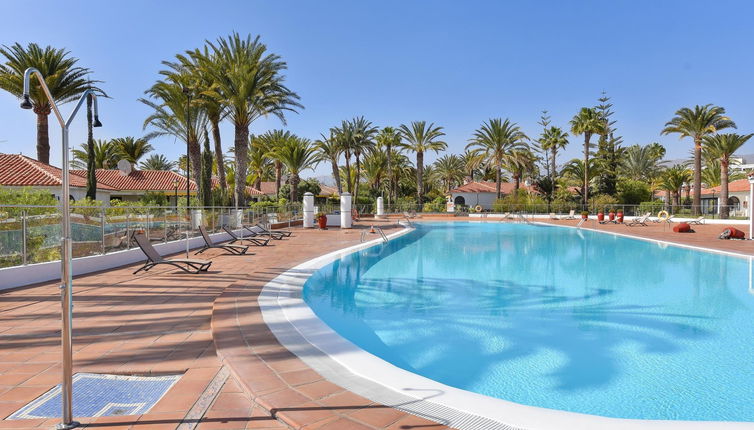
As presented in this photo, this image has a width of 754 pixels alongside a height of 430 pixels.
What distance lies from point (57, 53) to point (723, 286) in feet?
118

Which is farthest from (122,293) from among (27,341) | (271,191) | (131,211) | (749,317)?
(271,191)

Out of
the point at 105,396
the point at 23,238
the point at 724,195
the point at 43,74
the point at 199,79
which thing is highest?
the point at 43,74

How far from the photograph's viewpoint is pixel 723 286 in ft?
32.8

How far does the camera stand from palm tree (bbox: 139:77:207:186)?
82.2 ft

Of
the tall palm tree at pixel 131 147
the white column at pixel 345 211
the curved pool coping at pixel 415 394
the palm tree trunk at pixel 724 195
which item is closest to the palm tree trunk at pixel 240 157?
the white column at pixel 345 211

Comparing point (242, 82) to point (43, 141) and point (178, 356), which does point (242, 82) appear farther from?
point (178, 356)

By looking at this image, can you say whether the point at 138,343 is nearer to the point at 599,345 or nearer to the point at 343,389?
the point at 343,389

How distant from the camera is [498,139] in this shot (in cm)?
4291

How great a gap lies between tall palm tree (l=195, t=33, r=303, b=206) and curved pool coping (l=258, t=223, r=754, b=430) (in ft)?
64.1

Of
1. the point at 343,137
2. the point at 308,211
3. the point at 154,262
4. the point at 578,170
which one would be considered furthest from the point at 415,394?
the point at 578,170

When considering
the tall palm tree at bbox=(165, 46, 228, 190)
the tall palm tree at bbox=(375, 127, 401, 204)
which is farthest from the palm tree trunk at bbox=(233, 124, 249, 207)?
the tall palm tree at bbox=(375, 127, 401, 204)

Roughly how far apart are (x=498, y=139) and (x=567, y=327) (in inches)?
1505

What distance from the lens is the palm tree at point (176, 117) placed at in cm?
2506

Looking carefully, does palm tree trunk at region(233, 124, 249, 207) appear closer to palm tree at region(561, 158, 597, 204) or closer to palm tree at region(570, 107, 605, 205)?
palm tree at region(570, 107, 605, 205)
